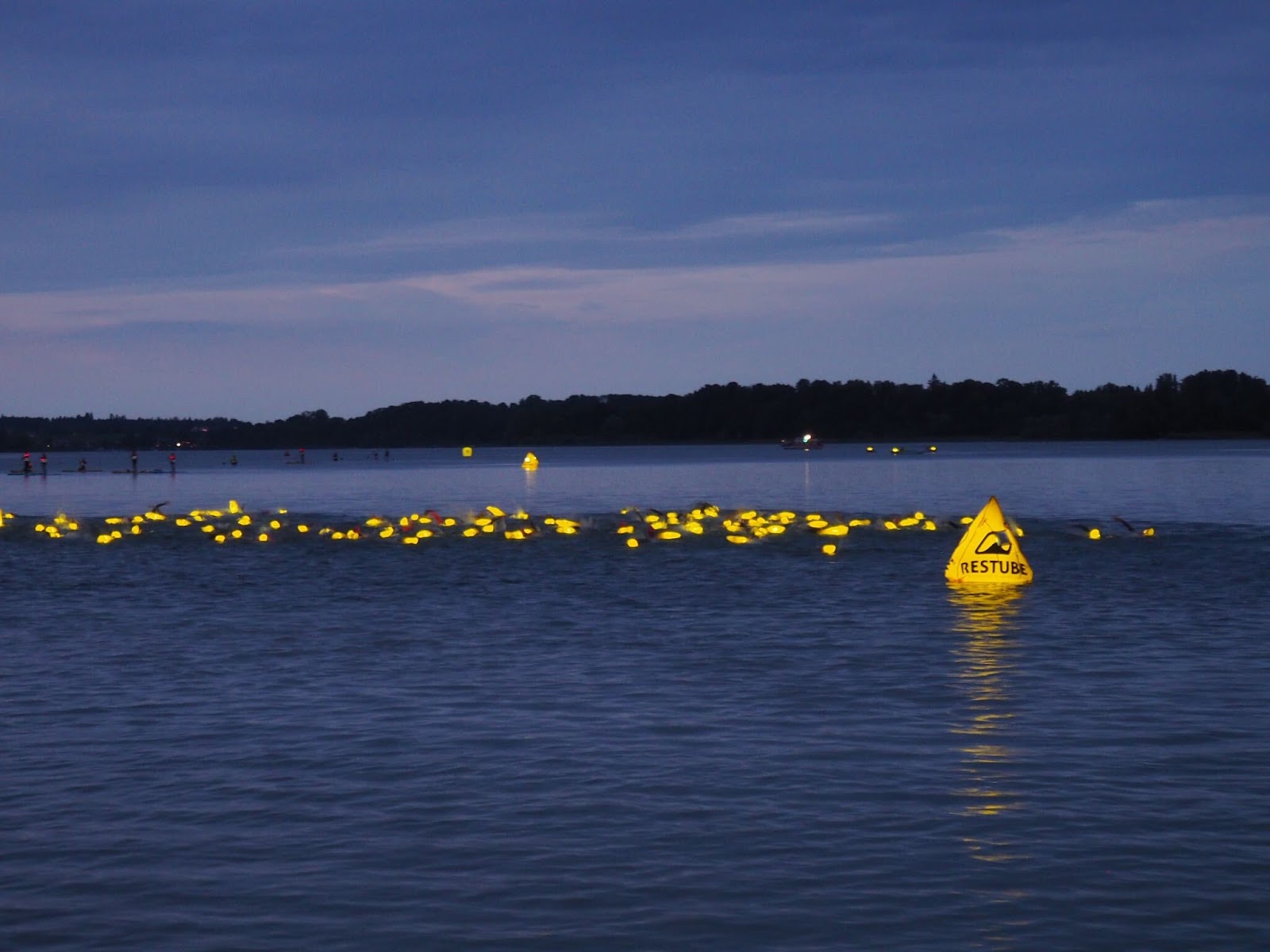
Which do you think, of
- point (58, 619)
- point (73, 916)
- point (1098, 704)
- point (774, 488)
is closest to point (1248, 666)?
point (1098, 704)

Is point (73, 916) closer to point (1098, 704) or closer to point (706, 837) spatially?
point (706, 837)

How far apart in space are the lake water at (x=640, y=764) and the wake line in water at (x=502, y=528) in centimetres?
1417

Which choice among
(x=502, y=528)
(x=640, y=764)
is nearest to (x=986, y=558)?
(x=640, y=764)

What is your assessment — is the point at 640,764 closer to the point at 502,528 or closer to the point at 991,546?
the point at 991,546

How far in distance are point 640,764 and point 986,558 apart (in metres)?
19.8

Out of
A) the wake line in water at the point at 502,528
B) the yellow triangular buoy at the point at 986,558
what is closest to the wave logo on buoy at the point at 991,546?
the yellow triangular buoy at the point at 986,558

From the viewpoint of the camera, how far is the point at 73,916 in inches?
439

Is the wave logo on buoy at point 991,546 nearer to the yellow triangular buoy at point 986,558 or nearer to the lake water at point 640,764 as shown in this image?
the yellow triangular buoy at point 986,558

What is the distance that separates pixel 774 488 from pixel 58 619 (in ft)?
239

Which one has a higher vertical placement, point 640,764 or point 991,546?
point 991,546

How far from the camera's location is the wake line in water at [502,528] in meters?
51.0

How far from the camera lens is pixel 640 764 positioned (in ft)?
51.6

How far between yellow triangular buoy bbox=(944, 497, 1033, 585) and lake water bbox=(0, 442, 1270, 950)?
676 mm

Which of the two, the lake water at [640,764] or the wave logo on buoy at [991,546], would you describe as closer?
the lake water at [640,764]
